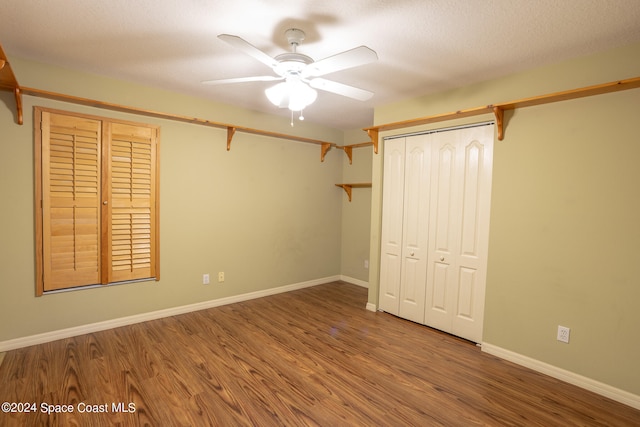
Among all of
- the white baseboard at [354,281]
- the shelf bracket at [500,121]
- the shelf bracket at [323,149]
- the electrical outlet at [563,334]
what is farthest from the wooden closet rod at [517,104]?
the white baseboard at [354,281]

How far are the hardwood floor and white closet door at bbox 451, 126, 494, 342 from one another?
23cm

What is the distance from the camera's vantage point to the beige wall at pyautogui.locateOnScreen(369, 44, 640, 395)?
2217 millimetres

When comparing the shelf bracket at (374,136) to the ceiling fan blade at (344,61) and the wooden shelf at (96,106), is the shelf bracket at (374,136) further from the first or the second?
the ceiling fan blade at (344,61)

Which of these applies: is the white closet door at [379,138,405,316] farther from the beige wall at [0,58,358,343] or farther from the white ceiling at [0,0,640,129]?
the beige wall at [0,58,358,343]

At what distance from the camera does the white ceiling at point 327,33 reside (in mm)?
1853

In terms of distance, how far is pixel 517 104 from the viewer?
2670mm

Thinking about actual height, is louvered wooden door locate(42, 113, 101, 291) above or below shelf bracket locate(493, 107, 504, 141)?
below

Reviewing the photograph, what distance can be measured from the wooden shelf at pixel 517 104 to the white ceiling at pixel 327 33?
288 millimetres

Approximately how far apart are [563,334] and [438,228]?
132 centimetres

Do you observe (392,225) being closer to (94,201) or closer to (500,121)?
(500,121)

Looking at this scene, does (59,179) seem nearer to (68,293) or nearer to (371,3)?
(68,293)

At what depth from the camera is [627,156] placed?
2.21 metres

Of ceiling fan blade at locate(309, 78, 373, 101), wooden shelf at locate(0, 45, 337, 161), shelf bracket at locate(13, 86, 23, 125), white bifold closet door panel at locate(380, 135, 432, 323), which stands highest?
wooden shelf at locate(0, 45, 337, 161)

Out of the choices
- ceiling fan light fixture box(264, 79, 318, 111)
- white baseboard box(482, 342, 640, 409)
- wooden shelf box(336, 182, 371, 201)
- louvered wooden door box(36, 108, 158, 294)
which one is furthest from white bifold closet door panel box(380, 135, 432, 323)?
louvered wooden door box(36, 108, 158, 294)
